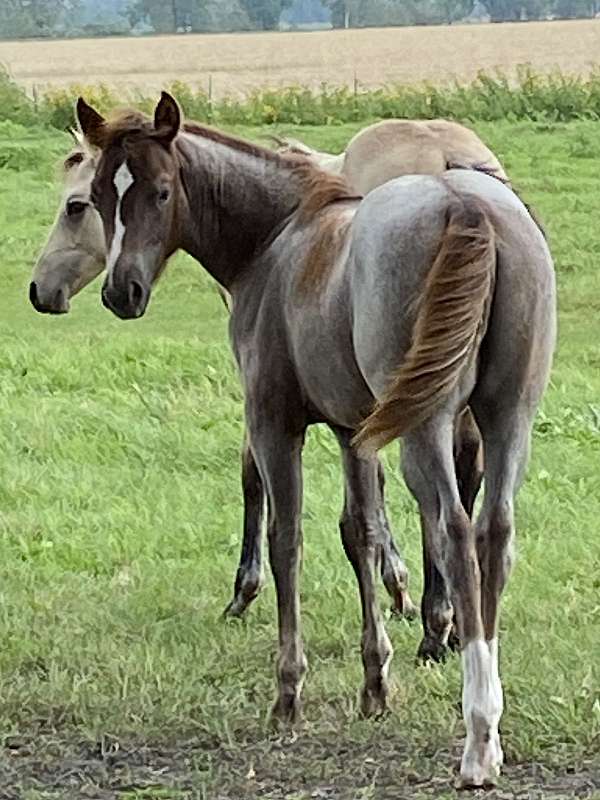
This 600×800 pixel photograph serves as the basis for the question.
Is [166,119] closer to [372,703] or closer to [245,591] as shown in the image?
[372,703]

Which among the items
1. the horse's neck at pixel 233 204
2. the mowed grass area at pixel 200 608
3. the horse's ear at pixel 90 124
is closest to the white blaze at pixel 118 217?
the horse's ear at pixel 90 124

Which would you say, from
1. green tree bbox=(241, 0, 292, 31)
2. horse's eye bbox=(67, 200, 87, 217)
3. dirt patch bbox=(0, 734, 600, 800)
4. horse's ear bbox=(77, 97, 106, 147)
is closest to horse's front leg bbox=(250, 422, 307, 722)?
dirt patch bbox=(0, 734, 600, 800)

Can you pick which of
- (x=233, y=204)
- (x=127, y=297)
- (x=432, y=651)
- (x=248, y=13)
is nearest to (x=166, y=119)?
(x=233, y=204)

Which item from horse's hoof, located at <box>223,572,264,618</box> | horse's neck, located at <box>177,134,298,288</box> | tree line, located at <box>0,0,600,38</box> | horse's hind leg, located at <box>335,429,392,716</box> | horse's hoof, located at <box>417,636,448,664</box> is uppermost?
horse's neck, located at <box>177,134,298,288</box>

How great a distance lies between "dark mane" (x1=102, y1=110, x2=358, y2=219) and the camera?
4730mm

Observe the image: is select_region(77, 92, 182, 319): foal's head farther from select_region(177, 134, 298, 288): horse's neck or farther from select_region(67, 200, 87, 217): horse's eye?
select_region(67, 200, 87, 217): horse's eye

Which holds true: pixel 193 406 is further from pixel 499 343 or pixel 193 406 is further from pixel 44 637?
pixel 499 343

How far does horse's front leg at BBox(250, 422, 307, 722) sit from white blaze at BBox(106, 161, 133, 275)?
0.59m

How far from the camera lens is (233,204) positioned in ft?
16.6

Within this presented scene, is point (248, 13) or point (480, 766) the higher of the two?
point (480, 766)

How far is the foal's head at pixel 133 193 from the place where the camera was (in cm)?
472

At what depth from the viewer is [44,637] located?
557 cm

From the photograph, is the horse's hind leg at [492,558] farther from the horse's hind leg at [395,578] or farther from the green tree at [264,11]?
the green tree at [264,11]

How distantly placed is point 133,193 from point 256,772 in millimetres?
1627
